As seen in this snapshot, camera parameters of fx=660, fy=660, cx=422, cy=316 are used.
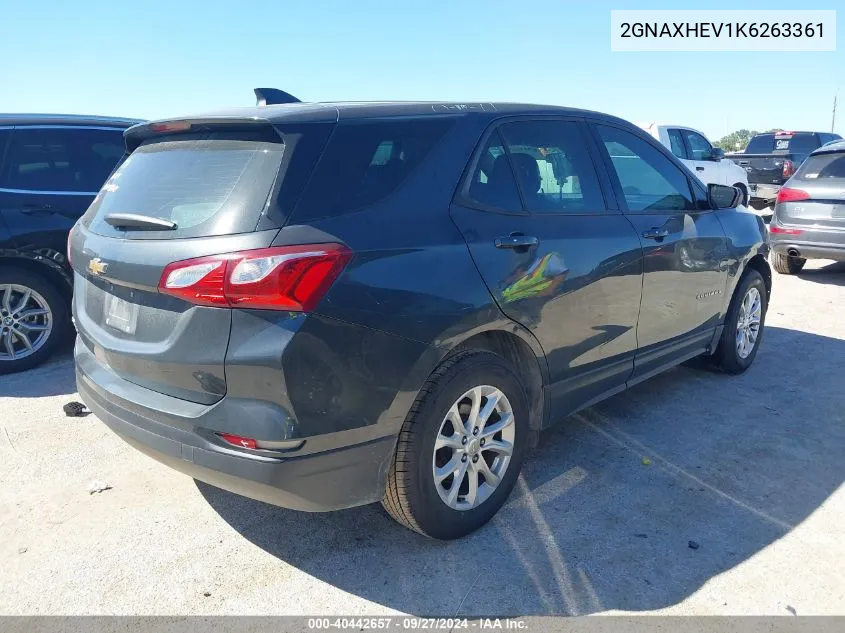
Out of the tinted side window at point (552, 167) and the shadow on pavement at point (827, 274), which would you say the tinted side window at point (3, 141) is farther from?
A: the shadow on pavement at point (827, 274)

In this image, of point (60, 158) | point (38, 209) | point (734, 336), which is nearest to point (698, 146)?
point (734, 336)

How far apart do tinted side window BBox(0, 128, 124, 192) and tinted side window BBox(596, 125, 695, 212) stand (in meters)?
4.05

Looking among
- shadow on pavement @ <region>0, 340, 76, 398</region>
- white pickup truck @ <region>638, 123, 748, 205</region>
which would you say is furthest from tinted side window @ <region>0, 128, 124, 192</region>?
white pickup truck @ <region>638, 123, 748, 205</region>

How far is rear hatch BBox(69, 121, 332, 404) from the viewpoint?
2266 millimetres

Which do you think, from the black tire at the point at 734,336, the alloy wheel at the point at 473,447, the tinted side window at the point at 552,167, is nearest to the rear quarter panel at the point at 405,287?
the alloy wheel at the point at 473,447

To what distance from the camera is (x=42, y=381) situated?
15.7 ft

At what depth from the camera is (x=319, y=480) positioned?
2342mm

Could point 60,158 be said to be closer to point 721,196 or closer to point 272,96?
point 272,96

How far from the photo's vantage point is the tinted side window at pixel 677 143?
12836 mm

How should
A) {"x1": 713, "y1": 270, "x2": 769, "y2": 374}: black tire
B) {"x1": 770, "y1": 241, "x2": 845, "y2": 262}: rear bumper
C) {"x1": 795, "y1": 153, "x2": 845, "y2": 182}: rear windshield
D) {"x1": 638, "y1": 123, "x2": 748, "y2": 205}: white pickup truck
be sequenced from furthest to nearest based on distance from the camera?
{"x1": 638, "y1": 123, "x2": 748, "y2": 205}: white pickup truck → {"x1": 795, "y1": 153, "x2": 845, "y2": 182}: rear windshield → {"x1": 770, "y1": 241, "x2": 845, "y2": 262}: rear bumper → {"x1": 713, "y1": 270, "x2": 769, "y2": 374}: black tire

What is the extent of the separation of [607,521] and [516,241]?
134 centimetres

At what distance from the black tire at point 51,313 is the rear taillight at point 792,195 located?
7892 millimetres

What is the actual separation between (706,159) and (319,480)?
13536mm

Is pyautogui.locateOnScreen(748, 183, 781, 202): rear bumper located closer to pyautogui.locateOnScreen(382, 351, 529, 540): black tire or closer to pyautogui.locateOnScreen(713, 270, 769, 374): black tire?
pyautogui.locateOnScreen(713, 270, 769, 374): black tire
